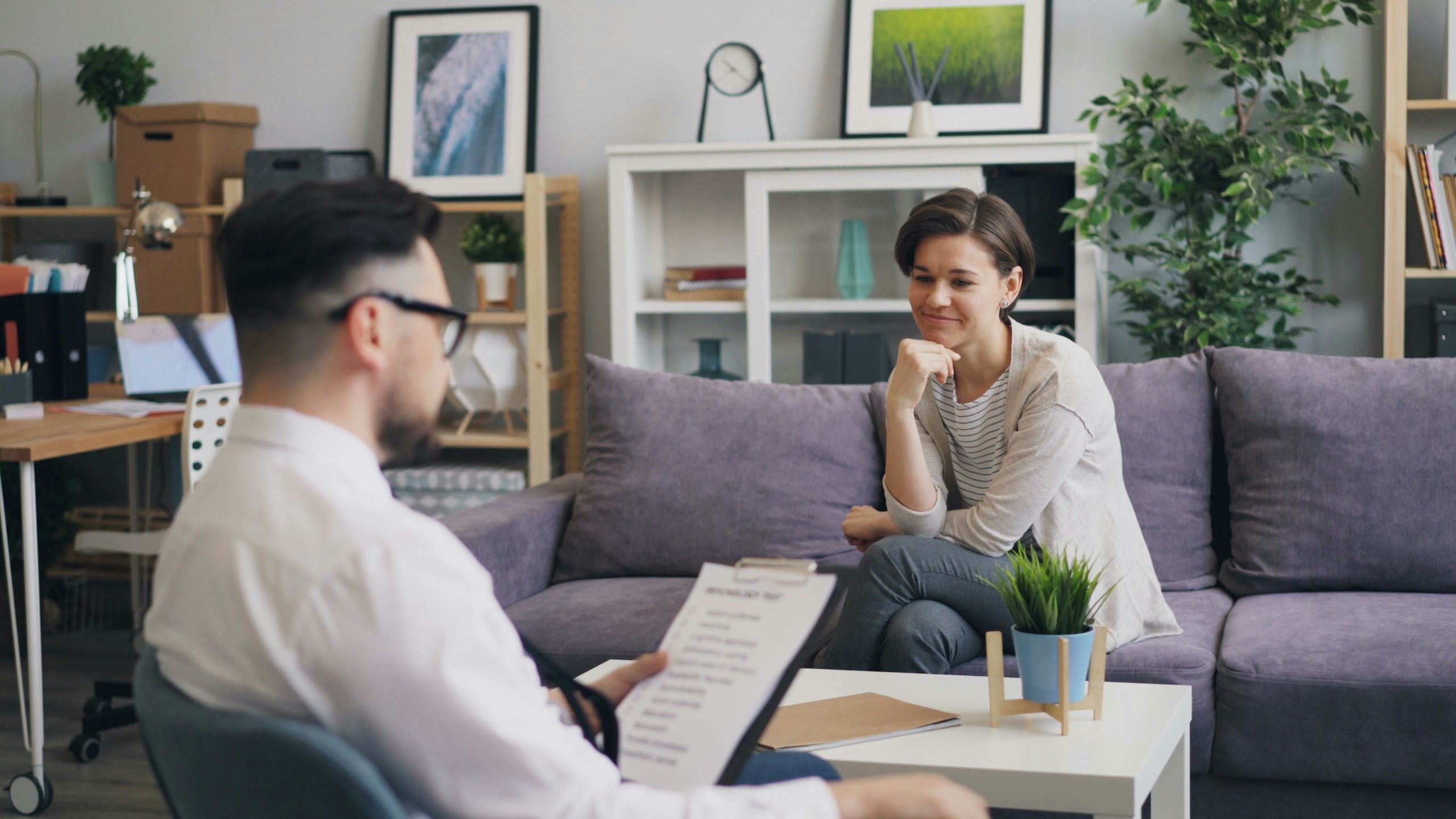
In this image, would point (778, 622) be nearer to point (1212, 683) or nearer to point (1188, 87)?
point (1212, 683)

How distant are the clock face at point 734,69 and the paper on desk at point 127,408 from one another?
170 cm

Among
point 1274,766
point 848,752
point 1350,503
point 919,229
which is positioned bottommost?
point 1274,766

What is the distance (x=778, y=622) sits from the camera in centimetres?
109

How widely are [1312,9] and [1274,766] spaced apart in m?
1.92

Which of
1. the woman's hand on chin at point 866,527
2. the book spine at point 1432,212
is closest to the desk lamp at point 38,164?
the woman's hand on chin at point 866,527

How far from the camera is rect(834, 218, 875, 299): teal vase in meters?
3.59

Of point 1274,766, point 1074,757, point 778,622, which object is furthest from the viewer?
point 1274,766

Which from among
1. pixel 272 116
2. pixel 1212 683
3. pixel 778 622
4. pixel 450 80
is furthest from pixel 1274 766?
pixel 272 116

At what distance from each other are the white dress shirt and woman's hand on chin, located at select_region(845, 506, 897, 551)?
136cm

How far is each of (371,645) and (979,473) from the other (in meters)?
1.57

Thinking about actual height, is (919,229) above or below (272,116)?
below

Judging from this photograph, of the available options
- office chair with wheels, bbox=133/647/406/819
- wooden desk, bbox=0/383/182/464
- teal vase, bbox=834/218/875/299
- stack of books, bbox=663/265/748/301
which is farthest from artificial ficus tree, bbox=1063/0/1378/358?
office chair with wheels, bbox=133/647/406/819

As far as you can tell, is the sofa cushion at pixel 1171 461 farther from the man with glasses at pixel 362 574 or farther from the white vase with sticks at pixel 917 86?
the man with glasses at pixel 362 574

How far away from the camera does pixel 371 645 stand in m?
0.84
